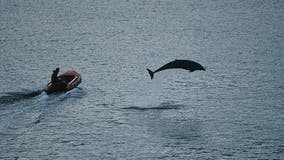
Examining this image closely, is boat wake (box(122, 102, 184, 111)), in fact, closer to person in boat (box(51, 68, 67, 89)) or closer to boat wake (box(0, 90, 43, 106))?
person in boat (box(51, 68, 67, 89))

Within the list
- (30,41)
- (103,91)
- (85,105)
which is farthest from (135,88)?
(30,41)

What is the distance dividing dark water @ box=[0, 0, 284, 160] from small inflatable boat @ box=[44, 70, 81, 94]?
0.83 metres

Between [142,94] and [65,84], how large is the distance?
8749 millimetres

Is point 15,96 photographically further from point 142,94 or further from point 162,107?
point 162,107

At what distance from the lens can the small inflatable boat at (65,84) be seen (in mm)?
43344

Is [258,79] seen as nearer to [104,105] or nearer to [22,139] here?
[104,105]

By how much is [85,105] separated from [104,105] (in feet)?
6.14

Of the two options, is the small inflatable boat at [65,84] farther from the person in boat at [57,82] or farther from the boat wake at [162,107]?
the boat wake at [162,107]

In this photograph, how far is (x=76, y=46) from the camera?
245 ft

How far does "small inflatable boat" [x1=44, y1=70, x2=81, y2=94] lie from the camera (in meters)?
43.3

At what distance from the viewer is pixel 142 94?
48.8 meters

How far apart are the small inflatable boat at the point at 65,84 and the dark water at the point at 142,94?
83 centimetres

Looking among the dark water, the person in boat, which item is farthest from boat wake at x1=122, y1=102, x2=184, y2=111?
the person in boat

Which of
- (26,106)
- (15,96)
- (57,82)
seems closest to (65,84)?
(57,82)
